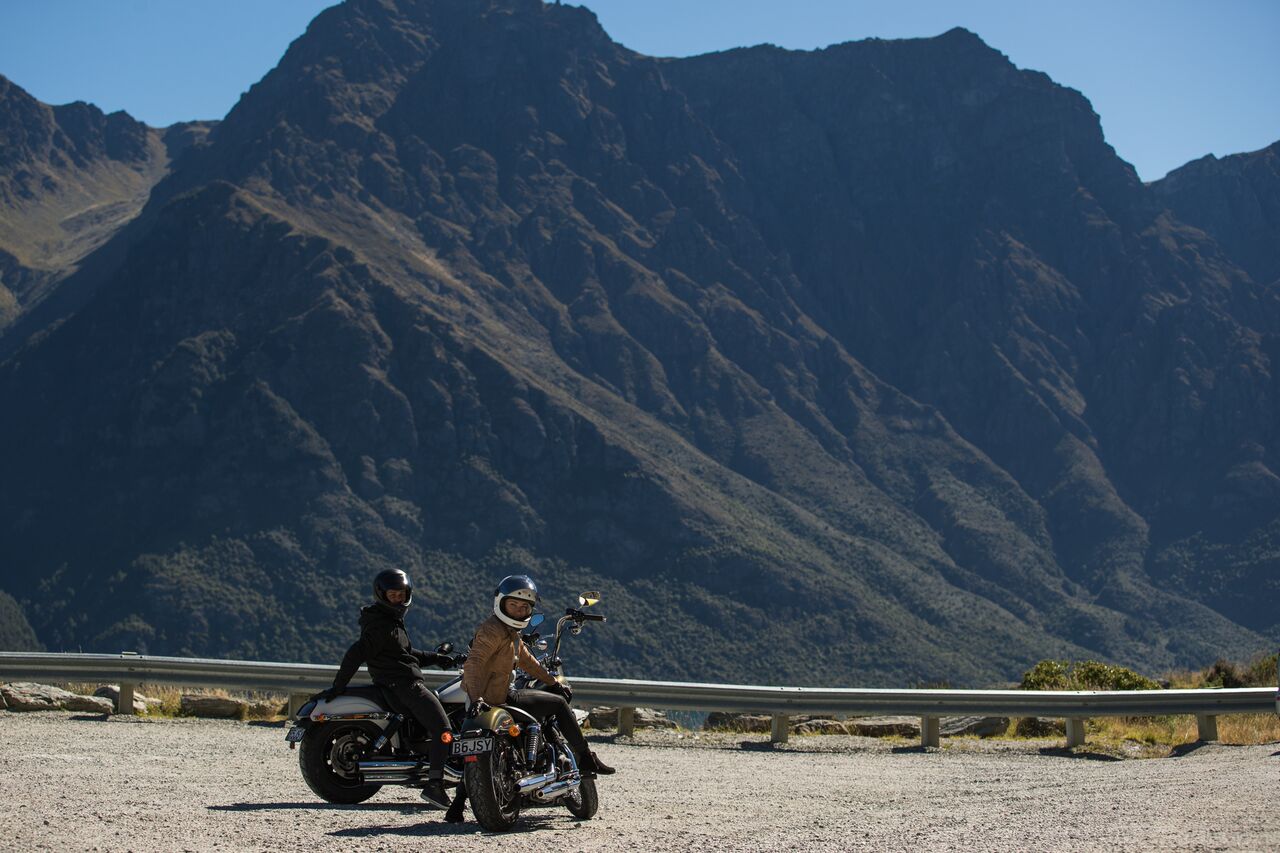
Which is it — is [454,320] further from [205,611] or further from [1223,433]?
[1223,433]

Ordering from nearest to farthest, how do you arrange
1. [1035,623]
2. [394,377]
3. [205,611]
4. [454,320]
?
1. [205,611]
2. [1035,623]
3. [394,377]
4. [454,320]

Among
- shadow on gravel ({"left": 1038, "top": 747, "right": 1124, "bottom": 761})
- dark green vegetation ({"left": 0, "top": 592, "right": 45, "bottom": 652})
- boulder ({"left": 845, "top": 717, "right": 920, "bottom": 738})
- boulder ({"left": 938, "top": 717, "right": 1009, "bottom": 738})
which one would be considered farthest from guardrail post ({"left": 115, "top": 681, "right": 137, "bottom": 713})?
dark green vegetation ({"left": 0, "top": 592, "right": 45, "bottom": 652})

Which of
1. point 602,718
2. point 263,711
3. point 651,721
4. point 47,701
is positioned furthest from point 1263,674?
point 47,701

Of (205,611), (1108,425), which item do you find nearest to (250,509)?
(205,611)

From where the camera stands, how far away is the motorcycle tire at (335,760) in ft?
37.2

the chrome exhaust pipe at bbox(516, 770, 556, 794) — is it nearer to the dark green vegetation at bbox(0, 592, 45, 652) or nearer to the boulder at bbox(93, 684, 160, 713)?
the boulder at bbox(93, 684, 160, 713)

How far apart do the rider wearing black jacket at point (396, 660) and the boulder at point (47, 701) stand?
792 cm

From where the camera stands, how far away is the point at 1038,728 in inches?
746

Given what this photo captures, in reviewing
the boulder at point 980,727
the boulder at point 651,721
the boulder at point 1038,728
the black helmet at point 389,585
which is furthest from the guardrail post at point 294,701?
the boulder at point 1038,728

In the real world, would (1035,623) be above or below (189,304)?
below

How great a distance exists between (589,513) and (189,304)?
171 ft

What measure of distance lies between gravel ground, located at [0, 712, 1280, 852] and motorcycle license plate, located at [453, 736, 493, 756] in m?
0.54

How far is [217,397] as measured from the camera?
144 metres

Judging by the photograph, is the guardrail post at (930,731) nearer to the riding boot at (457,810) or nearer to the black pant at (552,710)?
the black pant at (552,710)
